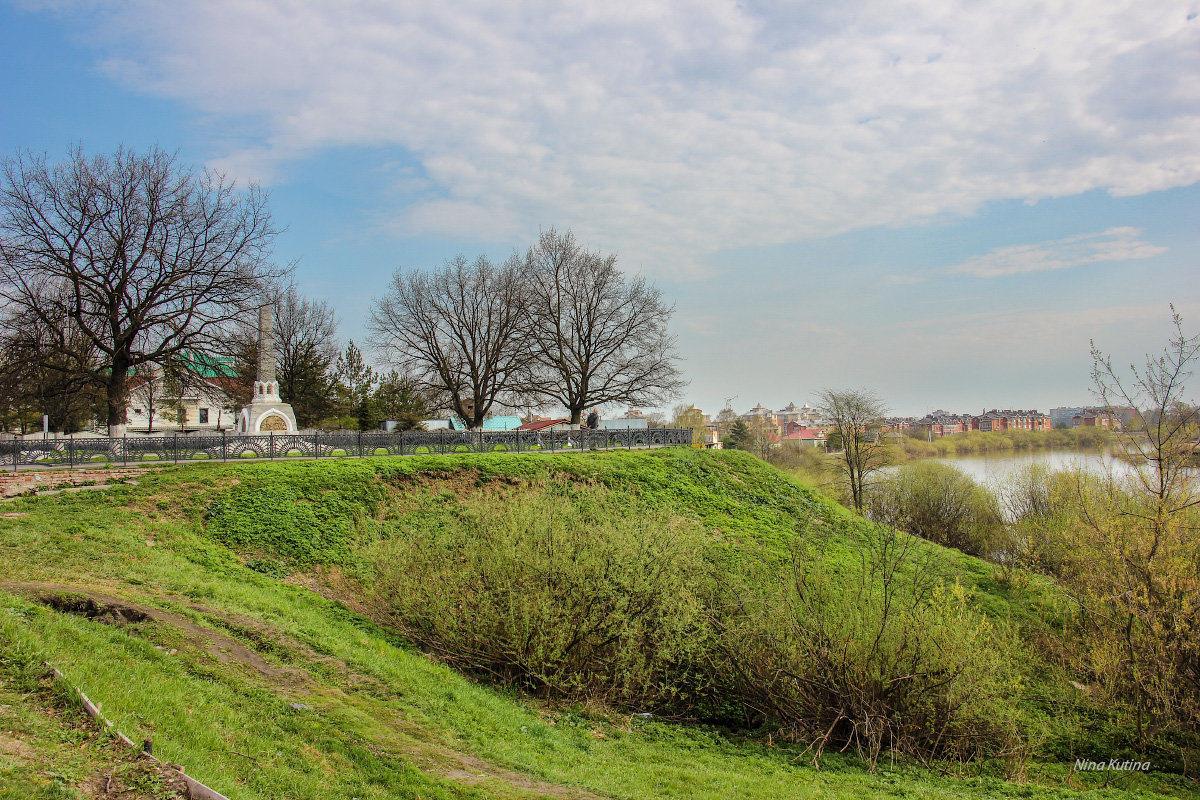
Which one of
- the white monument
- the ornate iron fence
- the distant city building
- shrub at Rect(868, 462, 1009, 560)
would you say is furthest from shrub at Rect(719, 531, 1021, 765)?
the distant city building

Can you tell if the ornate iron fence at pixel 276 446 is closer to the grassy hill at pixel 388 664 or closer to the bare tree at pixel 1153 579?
the grassy hill at pixel 388 664

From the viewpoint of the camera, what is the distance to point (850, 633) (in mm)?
8836

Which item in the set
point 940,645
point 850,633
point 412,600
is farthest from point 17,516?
point 940,645

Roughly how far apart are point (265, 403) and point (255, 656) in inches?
933

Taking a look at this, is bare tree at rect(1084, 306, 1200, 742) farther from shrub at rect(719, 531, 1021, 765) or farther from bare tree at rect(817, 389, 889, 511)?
bare tree at rect(817, 389, 889, 511)

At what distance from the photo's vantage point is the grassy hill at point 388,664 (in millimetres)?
4922

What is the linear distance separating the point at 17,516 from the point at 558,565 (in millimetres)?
10054

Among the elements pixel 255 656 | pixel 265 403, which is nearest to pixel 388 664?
pixel 255 656

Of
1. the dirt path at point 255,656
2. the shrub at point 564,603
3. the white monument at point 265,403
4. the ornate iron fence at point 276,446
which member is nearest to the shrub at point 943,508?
the ornate iron fence at point 276,446

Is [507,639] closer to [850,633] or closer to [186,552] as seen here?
[850,633]

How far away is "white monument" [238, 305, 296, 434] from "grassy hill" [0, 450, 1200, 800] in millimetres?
12721

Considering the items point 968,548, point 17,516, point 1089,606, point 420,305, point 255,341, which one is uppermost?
point 420,305

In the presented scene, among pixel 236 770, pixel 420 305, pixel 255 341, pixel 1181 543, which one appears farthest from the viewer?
pixel 420 305

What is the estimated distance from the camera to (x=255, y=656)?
23.7ft
